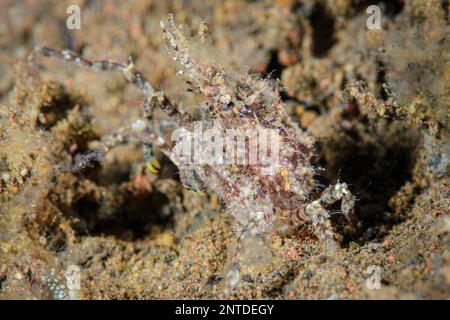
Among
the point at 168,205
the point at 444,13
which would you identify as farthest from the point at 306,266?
the point at 444,13

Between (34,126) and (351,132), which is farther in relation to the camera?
(351,132)

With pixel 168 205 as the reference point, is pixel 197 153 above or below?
above

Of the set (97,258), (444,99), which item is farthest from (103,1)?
(444,99)

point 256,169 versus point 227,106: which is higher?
point 227,106
